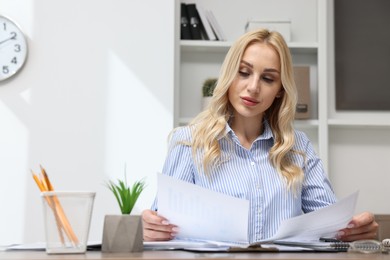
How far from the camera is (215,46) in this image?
13.1 ft

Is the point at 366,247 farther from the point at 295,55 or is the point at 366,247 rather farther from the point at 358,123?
the point at 295,55

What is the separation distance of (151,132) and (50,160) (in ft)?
1.84

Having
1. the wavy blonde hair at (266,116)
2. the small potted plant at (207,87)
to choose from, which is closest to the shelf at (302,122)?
the small potted plant at (207,87)

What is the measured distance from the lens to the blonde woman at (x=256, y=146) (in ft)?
6.94

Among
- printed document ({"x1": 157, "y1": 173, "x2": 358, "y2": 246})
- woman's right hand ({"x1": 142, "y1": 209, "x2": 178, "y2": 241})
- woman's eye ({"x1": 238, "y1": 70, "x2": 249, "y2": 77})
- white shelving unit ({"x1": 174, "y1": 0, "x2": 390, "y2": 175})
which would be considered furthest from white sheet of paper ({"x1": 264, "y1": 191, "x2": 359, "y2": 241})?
white shelving unit ({"x1": 174, "y1": 0, "x2": 390, "y2": 175})

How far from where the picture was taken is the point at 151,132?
12.4ft

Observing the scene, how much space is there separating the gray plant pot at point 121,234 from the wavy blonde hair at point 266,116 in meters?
0.69

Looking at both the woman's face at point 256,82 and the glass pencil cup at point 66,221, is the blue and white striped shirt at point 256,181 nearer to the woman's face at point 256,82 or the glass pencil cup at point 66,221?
the woman's face at point 256,82

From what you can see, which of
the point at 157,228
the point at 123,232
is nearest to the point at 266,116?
the point at 157,228

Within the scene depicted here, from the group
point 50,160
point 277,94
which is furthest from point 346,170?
point 277,94

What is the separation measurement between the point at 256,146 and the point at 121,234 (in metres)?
0.87

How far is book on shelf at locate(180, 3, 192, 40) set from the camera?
4.04 metres

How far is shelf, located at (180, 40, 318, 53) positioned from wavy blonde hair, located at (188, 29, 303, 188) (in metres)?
1.72

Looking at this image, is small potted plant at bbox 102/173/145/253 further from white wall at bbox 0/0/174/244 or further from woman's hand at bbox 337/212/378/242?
white wall at bbox 0/0/174/244
